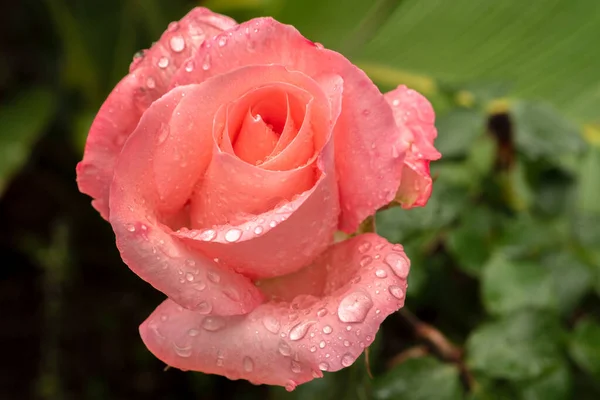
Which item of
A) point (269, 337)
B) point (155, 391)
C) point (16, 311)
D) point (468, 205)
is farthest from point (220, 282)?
point (16, 311)

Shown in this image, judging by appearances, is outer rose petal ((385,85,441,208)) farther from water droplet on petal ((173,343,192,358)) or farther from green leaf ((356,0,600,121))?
green leaf ((356,0,600,121))

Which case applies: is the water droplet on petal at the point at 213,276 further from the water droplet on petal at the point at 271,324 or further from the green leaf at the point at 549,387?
the green leaf at the point at 549,387

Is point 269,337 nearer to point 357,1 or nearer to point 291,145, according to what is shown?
point 291,145

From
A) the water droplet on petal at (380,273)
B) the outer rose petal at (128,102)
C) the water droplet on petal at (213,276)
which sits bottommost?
the water droplet on petal at (380,273)

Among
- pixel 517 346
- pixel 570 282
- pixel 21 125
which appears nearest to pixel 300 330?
pixel 517 346

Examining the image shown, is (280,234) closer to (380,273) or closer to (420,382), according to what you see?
(380,273)

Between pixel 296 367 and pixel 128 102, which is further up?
pixel 128 102

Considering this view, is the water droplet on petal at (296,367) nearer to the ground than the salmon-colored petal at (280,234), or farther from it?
nearer to the ground

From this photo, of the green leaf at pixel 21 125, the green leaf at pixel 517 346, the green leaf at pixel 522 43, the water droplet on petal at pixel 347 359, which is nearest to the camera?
the water droplet on petal at pixel 347 359

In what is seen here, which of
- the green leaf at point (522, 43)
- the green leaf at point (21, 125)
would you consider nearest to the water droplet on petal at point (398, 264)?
the green leaf at point (522, 43)
